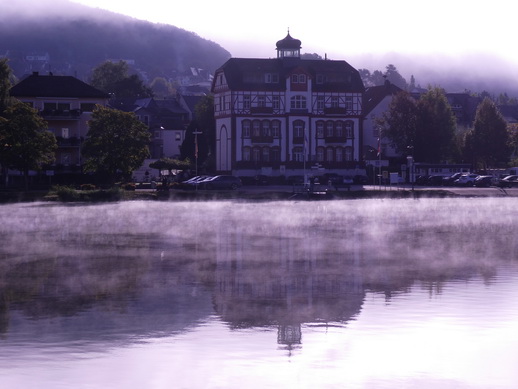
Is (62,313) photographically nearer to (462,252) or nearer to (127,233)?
(462,252)

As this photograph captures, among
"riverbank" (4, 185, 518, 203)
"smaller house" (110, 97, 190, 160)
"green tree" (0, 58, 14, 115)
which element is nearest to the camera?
"riverbank" (4, 185, 518, 203)

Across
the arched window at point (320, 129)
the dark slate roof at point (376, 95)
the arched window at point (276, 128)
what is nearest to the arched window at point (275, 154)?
the arched window at point (276, 128)

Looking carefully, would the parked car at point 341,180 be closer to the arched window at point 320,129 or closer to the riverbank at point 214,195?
the arched window at point 320,129

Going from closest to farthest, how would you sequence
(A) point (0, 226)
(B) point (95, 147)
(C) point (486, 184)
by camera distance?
1. (A) point (0, 226)
2. (B) point (95, 147)
3. (C) point (486, 184)

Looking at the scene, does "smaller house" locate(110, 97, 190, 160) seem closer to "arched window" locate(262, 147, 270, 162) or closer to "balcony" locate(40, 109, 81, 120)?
"arched window" locate(262, 147, 270, 162)

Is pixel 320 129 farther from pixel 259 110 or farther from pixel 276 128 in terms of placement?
pixel 259 110

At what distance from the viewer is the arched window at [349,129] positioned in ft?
472

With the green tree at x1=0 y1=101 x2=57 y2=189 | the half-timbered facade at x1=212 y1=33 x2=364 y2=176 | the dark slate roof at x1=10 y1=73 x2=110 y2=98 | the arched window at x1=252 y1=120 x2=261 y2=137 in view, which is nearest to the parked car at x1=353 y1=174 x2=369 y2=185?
the half-timbered facade at x1=212 y1=33 x2=364 y2=176

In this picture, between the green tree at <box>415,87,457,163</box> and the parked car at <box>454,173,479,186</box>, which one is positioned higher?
the green tree at <box>415,87,457,163</box>

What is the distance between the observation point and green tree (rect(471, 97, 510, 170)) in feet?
495

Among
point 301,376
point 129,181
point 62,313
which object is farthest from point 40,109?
point 301,376

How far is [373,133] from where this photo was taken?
16400 cm

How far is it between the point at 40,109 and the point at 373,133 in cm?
6027

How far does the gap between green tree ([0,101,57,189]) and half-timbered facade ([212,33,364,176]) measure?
39132mm
